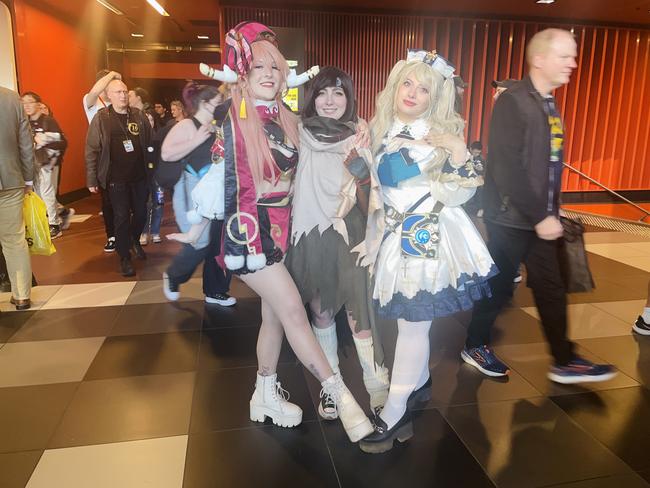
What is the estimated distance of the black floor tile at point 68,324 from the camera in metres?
3.01

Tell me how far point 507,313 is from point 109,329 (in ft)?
8.45

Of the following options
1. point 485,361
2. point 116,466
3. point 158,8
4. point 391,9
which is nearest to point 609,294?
point 485,361

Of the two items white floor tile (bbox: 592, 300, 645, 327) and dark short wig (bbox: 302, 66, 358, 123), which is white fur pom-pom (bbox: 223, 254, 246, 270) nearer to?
dark short wig (bbox: 302, 66, 358, 123)

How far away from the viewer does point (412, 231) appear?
5.72 feet

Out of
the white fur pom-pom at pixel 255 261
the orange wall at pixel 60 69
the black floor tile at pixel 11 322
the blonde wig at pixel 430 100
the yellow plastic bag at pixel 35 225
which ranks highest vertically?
the orange wall at pixel 60 69

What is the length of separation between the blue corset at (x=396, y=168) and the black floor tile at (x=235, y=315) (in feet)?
5.68

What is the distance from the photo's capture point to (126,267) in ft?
14.1

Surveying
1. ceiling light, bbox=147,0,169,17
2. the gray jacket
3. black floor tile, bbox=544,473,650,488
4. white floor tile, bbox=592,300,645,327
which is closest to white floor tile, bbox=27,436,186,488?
black floor tile, bbox=544,473,650,488

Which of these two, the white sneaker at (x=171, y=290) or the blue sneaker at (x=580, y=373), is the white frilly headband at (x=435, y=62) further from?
the white sneaker at (x=171, y=290)

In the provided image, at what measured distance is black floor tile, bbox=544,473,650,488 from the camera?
1718 mm

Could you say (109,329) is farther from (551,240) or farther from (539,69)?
(539,69)

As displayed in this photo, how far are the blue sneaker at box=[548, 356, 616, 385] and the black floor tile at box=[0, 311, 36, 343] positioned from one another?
3.02 m

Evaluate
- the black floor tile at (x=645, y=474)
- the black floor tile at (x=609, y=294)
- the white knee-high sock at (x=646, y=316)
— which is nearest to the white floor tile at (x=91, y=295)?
the black floor tile at (x=645, y=474)

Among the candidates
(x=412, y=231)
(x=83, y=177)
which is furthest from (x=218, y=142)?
(x=83, y=177)
